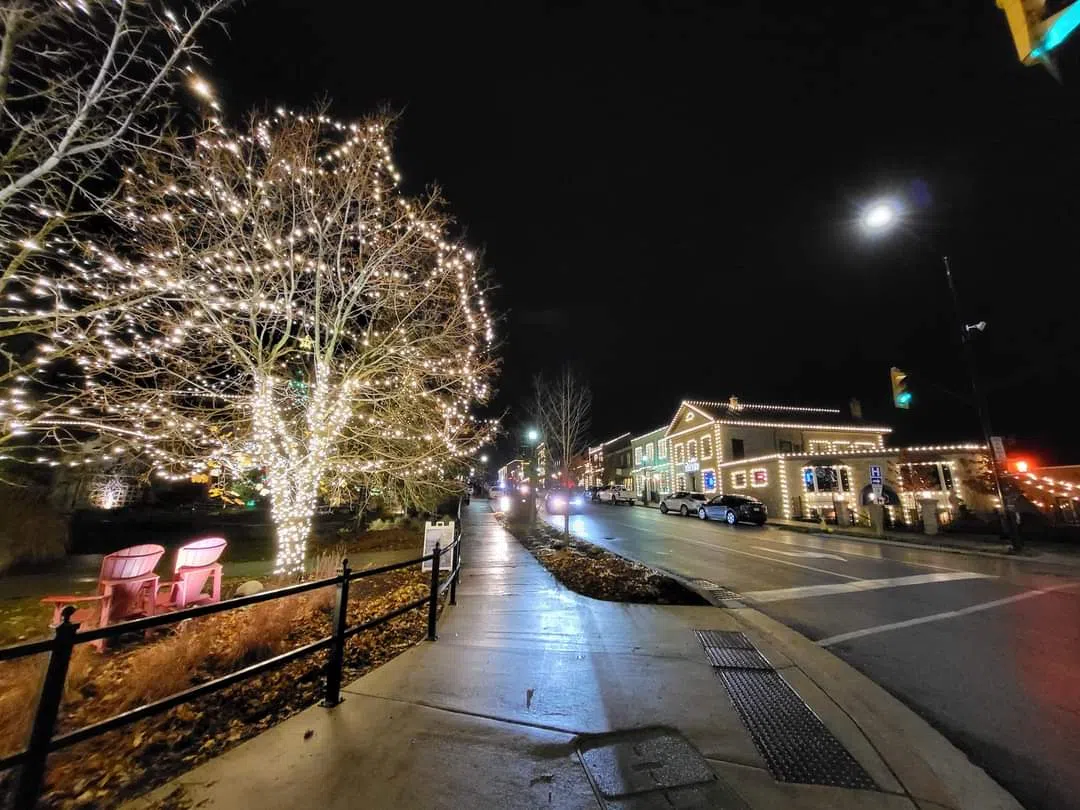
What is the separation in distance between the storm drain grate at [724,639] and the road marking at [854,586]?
2441 mm

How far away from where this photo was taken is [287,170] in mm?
6996

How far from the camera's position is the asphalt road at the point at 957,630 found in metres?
3.37

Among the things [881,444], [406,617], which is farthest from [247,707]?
[881,444]

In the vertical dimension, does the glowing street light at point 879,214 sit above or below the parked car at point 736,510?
above

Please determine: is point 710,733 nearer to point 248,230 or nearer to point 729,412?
point 248,230

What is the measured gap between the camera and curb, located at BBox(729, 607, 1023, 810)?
2688 millimetres

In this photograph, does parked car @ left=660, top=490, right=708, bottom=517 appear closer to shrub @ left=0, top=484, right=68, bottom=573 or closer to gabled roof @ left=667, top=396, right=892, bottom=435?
gabled roof @ left=667, top=396, right=892, bottom=435

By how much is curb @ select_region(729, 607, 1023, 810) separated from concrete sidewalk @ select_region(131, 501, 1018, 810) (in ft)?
0.04

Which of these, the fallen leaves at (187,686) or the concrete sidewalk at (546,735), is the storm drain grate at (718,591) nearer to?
the concrete sidewalk at (546,735)

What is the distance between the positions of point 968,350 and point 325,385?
1791 centimetres

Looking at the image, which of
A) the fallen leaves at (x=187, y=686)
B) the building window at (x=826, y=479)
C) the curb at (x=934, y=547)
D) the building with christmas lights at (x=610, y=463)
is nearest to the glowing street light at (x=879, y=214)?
the curb at (x=934, y=547)

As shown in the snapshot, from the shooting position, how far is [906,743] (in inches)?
127

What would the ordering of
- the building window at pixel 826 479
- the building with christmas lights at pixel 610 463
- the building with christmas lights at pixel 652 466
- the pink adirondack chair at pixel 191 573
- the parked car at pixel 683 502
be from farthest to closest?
the building with christmas lights at pixel 610 463 < the building with christmas lights at pixel 652 466 < the parked car at pixel 683 502 < the building window at pixel 826 479 < the pink adirondack chair at pixel 191 573

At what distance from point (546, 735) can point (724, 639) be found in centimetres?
312
